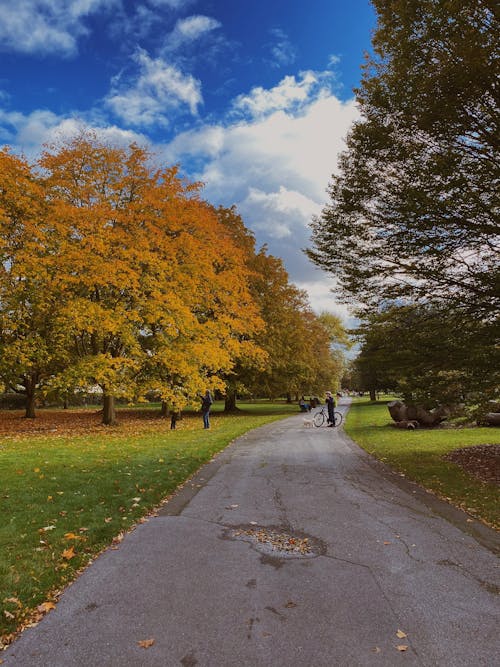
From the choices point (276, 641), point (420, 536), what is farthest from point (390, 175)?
point (276, 641)

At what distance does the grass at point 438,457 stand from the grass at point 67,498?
544cm

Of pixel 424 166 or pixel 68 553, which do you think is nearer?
pixel 68 553

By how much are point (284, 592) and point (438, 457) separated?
10056mm

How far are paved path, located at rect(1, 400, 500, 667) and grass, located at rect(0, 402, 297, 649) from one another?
35 cm

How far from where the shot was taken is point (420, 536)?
5.82 metres

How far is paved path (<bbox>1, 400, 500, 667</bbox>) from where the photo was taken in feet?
10.5

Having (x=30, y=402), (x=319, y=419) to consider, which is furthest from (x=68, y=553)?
(x=30, y=402)

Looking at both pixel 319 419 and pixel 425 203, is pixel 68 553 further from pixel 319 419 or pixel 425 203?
pixel 319 419

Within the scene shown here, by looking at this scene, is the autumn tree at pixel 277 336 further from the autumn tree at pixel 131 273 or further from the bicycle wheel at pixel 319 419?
the autumn tree at pixel 131 273

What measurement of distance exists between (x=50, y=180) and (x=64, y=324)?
661cm

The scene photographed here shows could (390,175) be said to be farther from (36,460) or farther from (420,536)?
(36,460)

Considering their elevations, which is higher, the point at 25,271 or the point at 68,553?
Answer: the point at 25,271

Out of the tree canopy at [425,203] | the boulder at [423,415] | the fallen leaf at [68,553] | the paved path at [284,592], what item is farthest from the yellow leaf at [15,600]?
the boulder at [423,415]

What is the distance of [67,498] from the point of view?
24.3 feet
